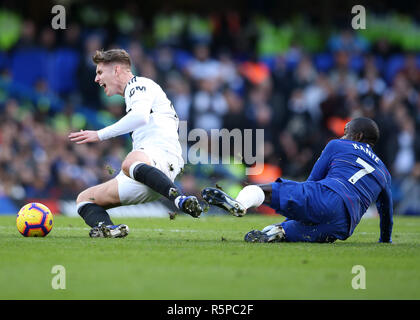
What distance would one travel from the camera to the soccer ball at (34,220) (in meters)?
7.80

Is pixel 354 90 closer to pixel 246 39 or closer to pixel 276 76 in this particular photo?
pixel 276 76

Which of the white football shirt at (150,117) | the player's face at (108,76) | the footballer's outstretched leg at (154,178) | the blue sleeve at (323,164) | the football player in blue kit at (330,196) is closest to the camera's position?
the football player in blue kit at (330,196)

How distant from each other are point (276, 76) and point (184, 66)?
2127 millimetres

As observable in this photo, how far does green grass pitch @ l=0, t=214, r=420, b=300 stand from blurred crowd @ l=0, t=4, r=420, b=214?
6622 mm

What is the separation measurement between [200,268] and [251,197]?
1444 millimetres

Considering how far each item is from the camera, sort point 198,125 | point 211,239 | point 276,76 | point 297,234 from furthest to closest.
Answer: point 276,76 → point 198,125 → point 211,239 → point 297,234

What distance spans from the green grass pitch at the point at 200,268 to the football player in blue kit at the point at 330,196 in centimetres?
23

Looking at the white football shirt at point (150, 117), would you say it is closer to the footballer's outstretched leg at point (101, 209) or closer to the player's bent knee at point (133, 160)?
the player's bent knee at point (133, 160)

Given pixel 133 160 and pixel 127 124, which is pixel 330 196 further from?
pixel 127 124

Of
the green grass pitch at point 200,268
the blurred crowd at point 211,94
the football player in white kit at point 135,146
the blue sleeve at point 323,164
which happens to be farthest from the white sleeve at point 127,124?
the blurred crowd at point 211,94

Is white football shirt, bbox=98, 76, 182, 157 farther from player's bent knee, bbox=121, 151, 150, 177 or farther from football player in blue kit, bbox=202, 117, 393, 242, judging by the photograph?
football player in blue kit, bbox=202, 117, 393, 242

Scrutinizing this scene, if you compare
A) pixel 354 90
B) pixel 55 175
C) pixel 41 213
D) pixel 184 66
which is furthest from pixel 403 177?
pixel 41 213

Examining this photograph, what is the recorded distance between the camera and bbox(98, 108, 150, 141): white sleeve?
7.49 metres

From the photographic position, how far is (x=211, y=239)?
320 inches
